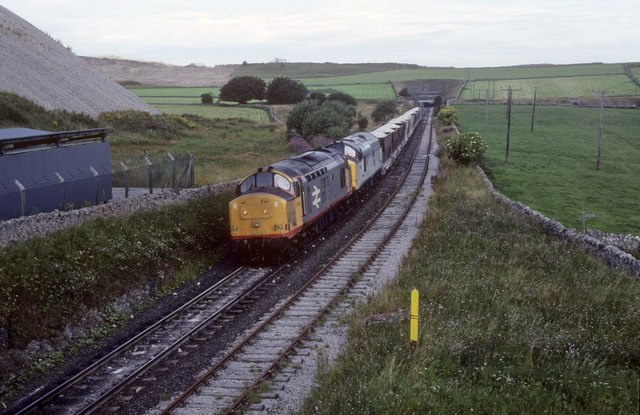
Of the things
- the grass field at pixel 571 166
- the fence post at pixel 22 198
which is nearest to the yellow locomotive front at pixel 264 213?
the fence post at pixel 22 198

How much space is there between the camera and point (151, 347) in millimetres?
16297

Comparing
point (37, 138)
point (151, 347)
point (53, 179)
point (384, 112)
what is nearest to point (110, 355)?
point (151, 347)

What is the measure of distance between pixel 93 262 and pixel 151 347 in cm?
422

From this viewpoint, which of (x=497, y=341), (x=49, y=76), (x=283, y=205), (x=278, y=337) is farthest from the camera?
(x=49, y=76)

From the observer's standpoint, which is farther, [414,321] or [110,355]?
[110,355]

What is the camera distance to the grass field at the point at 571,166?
121 ft

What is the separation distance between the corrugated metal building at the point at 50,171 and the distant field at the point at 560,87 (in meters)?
122

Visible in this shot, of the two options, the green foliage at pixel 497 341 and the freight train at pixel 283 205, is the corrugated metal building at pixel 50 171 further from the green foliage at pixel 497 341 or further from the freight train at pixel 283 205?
the green foliage at pixel 497 341

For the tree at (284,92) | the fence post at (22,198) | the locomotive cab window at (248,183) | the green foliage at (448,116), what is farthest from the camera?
the tree at (284,92)

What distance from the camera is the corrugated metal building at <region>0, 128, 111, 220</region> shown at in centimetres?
2095

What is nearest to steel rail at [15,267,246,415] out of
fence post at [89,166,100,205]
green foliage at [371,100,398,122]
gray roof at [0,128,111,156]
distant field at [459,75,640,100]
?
fence post at [89,166,100,205]

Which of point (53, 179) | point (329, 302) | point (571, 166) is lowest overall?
point (329, 302)

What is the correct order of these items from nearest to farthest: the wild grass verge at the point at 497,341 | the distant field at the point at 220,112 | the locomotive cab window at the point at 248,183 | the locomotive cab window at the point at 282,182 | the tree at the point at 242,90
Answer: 1. the wild grass verge at the point at 497,341
2. the locomotive cab window at the point at 282,182
3. the locomotive cab window at the point at 248,183
4. the distant field at the point at 220,112
5. the tree at the point at 242,90

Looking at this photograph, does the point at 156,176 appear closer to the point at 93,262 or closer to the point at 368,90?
the point at 93,262
